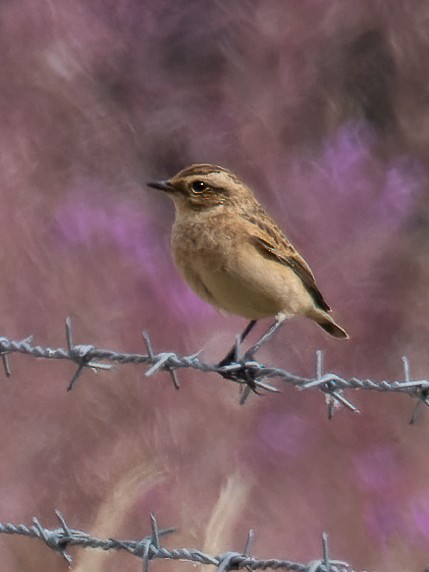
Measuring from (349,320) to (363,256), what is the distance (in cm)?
53

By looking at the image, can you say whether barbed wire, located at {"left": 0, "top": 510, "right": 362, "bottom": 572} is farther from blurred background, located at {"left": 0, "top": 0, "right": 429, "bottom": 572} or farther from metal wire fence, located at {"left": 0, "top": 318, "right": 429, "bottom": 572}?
blurred background, located at {"left": 0, "top": 0, "right": 429, "bottom": 572}

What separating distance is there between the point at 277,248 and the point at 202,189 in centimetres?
34

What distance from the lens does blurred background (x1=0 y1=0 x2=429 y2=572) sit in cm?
647

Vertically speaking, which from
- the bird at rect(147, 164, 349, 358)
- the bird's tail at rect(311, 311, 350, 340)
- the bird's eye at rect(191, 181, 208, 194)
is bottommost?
the bird's tail at rect(311, 311, 350, 340)

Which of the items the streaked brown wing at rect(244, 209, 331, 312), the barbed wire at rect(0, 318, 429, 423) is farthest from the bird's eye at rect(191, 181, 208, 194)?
the barbed wire at rect(0, 318, 429, 423)

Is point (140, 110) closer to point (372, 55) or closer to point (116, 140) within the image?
point (116, 140)

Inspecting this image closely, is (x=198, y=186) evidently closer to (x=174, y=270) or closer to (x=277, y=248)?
(x=277, y=248)

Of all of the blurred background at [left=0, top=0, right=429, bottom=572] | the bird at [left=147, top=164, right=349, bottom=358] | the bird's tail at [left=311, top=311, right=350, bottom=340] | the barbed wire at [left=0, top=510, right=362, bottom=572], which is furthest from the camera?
the blurred background at [left=0, top=0, right=429, bottom=572]

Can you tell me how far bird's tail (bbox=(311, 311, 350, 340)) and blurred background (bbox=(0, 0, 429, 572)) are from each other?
0.93 m

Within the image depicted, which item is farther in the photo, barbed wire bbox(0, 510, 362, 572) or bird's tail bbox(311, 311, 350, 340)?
bird's tail bbox(311, 311, 350, 340)

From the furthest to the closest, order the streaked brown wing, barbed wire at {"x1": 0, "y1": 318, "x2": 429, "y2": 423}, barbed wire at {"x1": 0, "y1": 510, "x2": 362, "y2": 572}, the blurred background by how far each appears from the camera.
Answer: the blurred background
the streaked brown wing
barbed wire at {"x1": 0, "y1": 318, "x2": 429, "y2": 423}
barbed wire at {"x1": 0, "y1": 510, "x2": 362, "y2": 572}

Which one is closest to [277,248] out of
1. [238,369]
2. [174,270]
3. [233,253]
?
[233,253]

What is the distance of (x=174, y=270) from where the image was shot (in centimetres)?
752

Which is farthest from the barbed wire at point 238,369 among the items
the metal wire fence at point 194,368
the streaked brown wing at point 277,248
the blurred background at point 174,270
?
the blurred background at point 174,270
